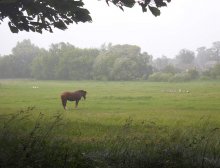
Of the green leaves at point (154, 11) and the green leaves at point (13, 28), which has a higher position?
the green leaves at point (154, 11)

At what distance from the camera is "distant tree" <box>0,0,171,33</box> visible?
8.39m

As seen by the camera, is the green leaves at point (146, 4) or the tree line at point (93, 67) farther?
the tree line at point (93, 67)

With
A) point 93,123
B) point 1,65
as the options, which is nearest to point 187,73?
point 1,65

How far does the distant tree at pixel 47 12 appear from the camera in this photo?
8.39m

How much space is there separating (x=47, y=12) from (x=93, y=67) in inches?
3403

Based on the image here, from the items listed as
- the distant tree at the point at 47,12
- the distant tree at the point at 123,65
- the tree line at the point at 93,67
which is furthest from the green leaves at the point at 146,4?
the distant tree at the point at 123,65

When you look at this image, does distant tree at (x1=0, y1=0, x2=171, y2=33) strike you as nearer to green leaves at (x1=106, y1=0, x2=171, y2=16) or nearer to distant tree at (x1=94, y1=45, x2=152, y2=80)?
green leaves at (x1=106, y1=0, x2=171, y2=16)

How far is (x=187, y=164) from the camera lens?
6172 millimetres

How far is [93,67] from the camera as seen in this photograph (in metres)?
95.4

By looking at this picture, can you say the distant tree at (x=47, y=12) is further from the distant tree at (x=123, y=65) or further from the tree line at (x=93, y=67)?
the distant tree at (x=123, y=65)

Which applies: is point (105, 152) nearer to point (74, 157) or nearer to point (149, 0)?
point (74, 157)

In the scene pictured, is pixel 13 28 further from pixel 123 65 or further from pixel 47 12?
pixel 123 65

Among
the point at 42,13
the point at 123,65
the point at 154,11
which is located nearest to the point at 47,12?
the point at 42,13

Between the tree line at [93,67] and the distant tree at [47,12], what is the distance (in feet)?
239
